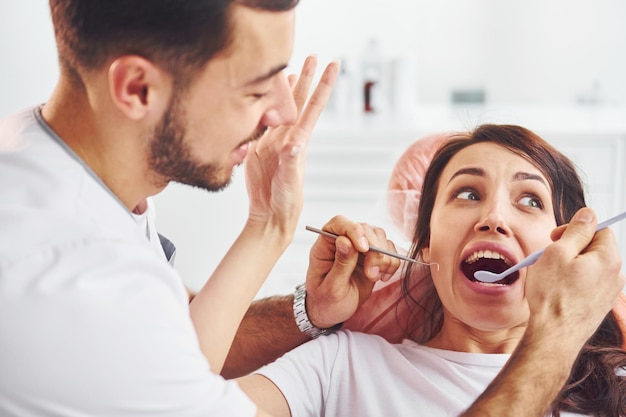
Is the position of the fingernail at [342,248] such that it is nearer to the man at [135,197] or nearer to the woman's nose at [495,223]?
the man at [135,197]

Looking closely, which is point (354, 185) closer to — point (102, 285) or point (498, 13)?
point (498, 13)

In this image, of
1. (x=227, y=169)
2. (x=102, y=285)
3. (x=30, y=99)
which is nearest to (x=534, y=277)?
(x=227, y=169)

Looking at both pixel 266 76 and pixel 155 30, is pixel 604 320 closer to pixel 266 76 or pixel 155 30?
pixel 266 76

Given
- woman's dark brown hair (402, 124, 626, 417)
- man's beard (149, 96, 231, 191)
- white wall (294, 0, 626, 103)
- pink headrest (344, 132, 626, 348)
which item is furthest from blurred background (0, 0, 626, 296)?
man's beard (149, 96, 231, 191)

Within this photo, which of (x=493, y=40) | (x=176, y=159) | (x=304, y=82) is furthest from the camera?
(x=493, y=40)

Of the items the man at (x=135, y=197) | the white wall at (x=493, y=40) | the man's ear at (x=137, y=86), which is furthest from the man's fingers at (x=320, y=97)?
the white wall at (x=493, y=40)

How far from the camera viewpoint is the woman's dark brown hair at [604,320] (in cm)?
145

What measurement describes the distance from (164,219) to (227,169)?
2.55 m

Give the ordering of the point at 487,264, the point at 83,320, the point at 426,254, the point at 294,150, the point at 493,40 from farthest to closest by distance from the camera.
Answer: the point at 493,40
the point at 426,254
the point at 487,264
the point at 294,150
the point at 83,320

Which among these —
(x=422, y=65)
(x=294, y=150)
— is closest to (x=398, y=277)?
(x=294, y=150)

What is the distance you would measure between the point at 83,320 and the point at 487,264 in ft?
2.90

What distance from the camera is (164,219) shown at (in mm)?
3760

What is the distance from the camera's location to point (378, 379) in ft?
5.00

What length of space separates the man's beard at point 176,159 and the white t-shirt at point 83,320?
17cm
